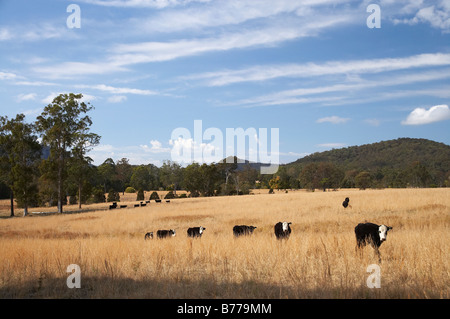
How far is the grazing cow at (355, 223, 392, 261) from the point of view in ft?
32.1

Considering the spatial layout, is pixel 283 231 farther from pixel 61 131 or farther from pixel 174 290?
pixel 61 131

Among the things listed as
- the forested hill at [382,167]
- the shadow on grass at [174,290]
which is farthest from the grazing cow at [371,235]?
the forested hill at [382,167]

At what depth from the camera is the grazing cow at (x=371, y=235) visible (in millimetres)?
9773

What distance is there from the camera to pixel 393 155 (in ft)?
536

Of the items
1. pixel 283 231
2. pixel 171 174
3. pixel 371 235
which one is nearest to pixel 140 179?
pixel 171 174

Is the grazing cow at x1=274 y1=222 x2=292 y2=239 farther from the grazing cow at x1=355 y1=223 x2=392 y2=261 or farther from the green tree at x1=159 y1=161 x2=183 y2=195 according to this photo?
the green tree at x1=159 y1=161 x2=183 y2=195

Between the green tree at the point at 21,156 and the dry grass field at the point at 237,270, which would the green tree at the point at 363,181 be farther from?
the dry grass field at the point at 237,270

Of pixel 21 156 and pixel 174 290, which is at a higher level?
pixel 21 156

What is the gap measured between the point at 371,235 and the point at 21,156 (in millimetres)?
47764

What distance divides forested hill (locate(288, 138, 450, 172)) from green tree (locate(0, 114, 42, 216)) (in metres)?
106

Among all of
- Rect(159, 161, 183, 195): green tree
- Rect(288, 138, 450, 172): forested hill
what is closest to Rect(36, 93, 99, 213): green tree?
Rect(159, 161, 183, 195): green tree
